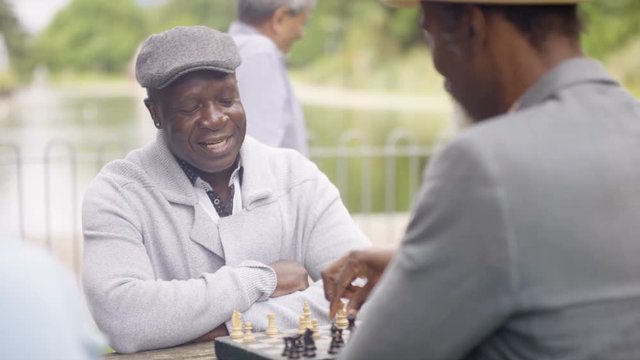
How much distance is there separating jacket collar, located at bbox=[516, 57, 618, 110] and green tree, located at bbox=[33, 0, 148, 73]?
19.6 meters

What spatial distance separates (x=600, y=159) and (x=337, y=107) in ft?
61.7

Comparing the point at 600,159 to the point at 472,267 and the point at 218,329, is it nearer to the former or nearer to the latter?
the point at 472,267

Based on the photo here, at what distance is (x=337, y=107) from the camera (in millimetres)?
20797

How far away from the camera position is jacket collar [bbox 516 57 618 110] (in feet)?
6.88

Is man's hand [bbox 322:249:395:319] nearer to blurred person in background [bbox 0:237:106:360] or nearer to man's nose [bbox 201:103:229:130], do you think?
man's nose [bbox 201:103:229:130]

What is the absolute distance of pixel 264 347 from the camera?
2.73m

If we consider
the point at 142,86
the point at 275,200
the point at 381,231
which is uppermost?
Result: the point at 142,86

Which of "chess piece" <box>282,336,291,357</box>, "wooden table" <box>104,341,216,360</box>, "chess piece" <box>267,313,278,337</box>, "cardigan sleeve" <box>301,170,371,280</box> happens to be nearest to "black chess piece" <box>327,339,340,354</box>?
"chess piece" <box>282,336,291,357</box>

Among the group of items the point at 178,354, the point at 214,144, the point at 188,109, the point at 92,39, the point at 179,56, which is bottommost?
the point at 178,354

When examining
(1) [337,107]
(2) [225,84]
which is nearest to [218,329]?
(2) [225,84]

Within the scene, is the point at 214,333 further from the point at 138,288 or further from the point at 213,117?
the point at 213,117

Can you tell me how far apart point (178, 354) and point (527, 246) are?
1.38 m

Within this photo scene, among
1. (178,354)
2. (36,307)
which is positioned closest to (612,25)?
(178,354)

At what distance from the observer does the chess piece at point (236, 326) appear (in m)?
2.86
